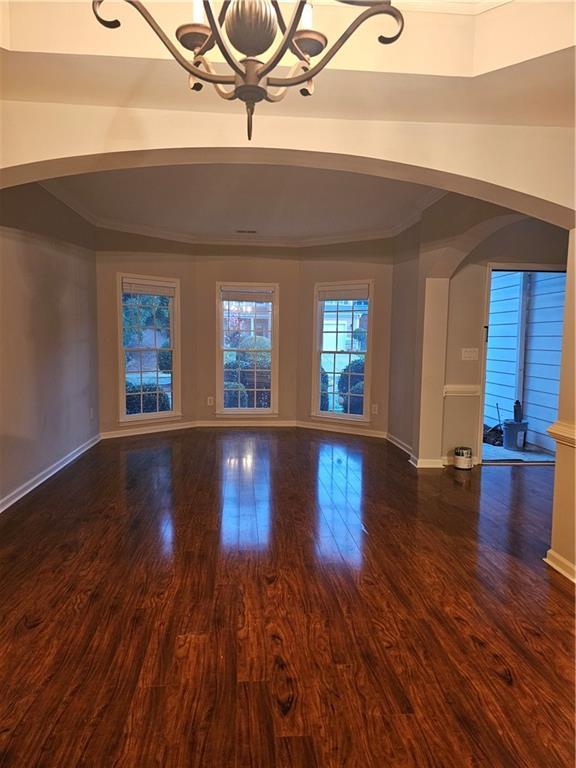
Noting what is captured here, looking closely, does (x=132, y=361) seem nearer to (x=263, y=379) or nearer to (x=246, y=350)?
(x=246, y=350)

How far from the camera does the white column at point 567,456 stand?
2.64 metres

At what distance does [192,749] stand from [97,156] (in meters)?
2.69

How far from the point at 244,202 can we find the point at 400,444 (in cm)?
327

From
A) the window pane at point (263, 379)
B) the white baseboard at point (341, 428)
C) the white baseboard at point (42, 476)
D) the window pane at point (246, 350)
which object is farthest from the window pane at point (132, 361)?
the white baseboard at point (341, 428)

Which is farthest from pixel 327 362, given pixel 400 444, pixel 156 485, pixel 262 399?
pixel 156 485

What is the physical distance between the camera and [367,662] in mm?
Result: 1919

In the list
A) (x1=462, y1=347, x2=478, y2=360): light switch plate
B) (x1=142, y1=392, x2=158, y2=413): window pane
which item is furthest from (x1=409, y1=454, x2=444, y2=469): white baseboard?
(x1=142, y1=392, x2=158, y2=413): window pane

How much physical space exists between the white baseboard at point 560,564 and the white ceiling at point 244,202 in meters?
3.15

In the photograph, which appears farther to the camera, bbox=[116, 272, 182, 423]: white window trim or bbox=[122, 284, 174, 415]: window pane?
bbox=[122, 284, 174, 415]: window pane

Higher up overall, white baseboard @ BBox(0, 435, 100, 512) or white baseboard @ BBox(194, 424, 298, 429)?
white baseboard @ BBox(194, 424, 298, 429)

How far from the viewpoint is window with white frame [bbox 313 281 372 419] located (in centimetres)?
612

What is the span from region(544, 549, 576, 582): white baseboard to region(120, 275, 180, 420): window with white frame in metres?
4.78

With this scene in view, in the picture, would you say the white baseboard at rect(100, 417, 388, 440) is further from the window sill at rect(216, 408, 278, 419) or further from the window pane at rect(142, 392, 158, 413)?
the window pane at rect(142, 392, 158, 413)

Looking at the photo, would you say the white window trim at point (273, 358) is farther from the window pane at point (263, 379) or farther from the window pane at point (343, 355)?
the window pane at point (343, 355)
